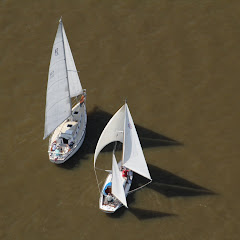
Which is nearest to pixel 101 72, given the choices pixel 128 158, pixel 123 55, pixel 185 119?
pixel 123 55

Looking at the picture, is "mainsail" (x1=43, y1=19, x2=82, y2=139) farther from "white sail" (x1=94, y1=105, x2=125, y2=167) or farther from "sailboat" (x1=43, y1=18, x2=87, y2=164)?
"white sail" (x1=94, y1=105, x2=125, y2=167)

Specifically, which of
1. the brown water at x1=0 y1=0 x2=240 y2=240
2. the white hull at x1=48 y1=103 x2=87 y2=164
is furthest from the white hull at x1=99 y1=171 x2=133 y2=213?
the white hull at x1=48 y1=103 x2=87 y2=164

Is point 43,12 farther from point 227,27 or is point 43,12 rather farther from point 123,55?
point 227,27

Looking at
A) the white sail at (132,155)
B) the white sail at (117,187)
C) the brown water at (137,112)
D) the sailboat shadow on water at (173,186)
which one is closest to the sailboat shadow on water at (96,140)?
the brown water at (137,112)

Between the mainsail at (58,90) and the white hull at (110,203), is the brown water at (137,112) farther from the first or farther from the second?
the mainsail at (58,90)

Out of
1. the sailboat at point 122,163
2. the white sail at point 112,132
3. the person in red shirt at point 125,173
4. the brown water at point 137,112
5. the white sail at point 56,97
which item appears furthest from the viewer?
the white sail at point 56,97
